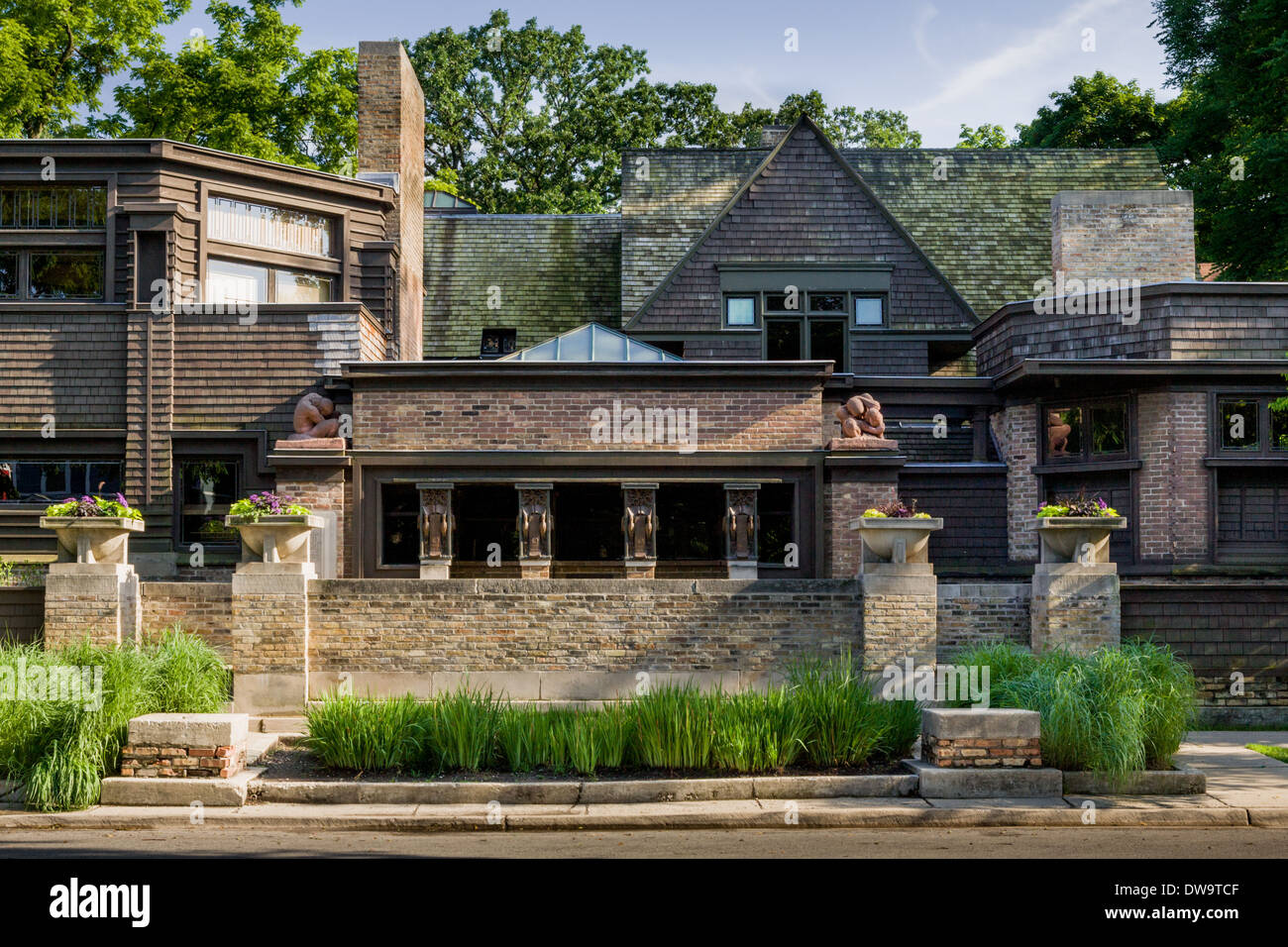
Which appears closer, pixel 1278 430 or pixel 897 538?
pixel 897 538

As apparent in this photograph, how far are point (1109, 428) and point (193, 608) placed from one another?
1543 centimetres

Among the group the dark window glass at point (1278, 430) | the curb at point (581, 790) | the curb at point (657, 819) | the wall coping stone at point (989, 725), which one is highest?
the dark window glass at point (1278, 430)

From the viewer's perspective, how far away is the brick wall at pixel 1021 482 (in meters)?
21.6

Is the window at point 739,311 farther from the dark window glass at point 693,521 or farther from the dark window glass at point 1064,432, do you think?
the dark window glass at point 1064,432

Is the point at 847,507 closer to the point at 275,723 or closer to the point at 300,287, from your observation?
the point at 275,723

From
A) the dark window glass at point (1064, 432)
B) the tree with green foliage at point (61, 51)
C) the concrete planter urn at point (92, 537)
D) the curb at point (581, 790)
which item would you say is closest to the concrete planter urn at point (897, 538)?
the curb at point (581, 790)

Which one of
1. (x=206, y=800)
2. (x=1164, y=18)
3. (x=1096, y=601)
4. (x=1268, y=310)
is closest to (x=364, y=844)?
(x=206, y=800)

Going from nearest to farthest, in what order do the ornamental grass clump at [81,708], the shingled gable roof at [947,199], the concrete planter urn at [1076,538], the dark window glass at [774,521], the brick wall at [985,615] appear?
the ornamental grass clump at [81,708] → the concrete planter urn at [1076,538] → the brick wall at [985,615] → the dark window glass at [774,521] → the shingled gable roof at [947,199]

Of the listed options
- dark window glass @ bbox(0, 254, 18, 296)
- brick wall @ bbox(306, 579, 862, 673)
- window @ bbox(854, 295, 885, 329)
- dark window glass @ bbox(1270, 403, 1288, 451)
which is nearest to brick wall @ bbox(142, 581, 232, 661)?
brick wall @ bbox(306, 579, 862, 673)

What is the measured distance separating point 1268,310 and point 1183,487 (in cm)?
352

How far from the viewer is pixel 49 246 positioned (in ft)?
70.7

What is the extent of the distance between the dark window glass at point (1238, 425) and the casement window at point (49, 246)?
2005 centimetres

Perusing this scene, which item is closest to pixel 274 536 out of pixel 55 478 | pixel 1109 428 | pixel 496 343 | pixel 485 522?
pixel 485 522

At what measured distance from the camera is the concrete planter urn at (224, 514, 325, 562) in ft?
50.9
